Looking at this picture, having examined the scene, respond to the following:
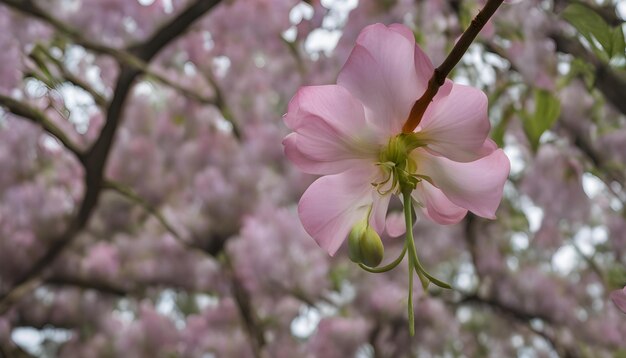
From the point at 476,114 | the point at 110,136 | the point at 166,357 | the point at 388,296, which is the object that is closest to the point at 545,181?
the point at 388,296

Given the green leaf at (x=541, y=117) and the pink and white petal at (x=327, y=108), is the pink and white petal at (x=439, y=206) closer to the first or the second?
the pink and white petal at (x=327, y=108)

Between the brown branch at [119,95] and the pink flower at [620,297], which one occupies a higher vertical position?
the pink flower at [620,297]

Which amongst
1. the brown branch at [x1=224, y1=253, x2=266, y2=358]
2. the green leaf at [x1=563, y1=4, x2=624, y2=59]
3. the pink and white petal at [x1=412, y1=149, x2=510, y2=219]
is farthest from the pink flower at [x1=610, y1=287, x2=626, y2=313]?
the brown branch at [x1=224, y1=253, x2=266, y2=358]

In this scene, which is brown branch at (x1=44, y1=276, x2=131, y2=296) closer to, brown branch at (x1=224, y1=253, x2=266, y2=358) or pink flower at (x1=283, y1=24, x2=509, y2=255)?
brown branch at (x1=224, y1=253, x2=266, y2=358)

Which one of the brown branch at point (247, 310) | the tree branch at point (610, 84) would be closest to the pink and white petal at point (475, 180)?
the tree branch at point (610, 84)

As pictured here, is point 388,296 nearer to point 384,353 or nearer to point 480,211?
point 384,353

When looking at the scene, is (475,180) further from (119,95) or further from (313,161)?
(119,95)

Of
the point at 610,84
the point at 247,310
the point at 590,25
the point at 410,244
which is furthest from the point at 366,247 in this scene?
the point at 247,310
